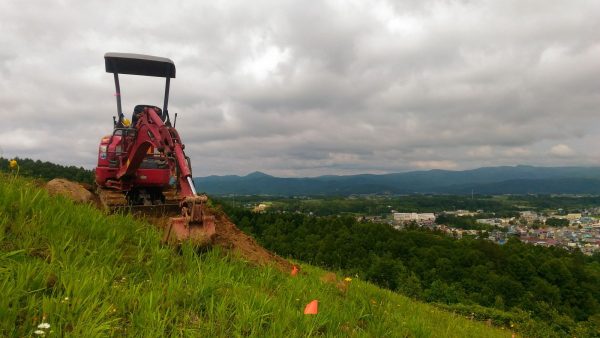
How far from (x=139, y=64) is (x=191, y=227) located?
7.72 m

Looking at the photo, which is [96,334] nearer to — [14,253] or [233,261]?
[14,253]

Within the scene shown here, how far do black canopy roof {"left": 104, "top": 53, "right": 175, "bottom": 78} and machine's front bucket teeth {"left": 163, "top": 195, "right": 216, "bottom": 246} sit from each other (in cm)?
675

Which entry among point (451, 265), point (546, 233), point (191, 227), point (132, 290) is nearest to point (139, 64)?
point (191, 227)

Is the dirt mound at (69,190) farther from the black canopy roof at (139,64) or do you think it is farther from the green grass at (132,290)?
the green grass at (132,290)

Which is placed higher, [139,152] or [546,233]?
[139,152]

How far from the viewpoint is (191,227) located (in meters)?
5.94

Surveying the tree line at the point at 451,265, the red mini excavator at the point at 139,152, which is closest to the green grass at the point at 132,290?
the red mini excavator at the point at 139,152

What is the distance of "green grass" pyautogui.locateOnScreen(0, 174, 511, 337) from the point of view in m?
3.12

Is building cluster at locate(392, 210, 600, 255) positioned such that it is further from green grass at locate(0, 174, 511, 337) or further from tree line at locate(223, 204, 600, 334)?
green grass at locate(0, 174, 511, 337)

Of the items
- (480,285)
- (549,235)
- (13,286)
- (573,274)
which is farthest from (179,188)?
(549,235)

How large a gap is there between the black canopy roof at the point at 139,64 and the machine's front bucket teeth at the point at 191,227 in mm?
6746

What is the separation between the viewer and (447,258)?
6475 centimetres

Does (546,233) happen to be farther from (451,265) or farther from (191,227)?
(191,227)

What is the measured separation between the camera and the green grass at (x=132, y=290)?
3.12 metres
